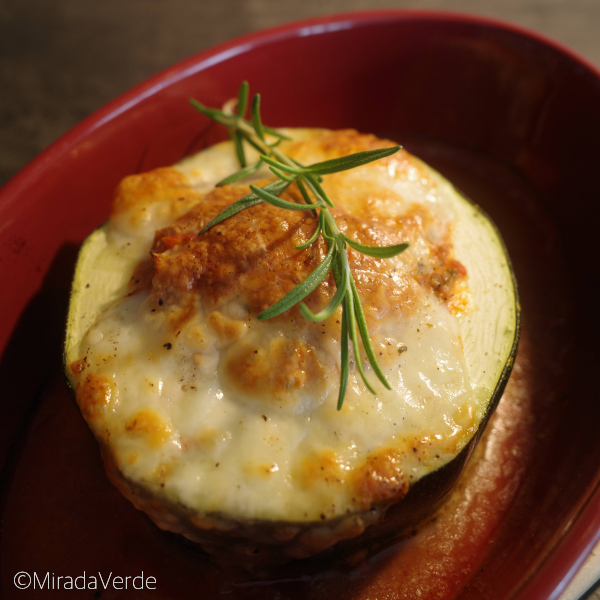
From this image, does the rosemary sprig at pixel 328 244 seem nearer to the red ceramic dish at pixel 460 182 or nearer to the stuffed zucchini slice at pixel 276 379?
the stuffed zucchini slice at pixel 276 379

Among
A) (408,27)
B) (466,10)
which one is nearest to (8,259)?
(408,27)

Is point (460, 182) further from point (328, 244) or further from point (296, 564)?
point (296, 564)

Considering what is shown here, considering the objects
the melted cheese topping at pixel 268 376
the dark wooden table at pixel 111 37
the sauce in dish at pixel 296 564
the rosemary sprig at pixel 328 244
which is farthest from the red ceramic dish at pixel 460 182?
the dark wooden table at pixel 111 37

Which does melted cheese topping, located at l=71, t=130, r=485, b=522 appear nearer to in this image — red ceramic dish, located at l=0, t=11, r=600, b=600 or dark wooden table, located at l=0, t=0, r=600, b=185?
red ceramic dish, located at l=0, t=11, r=600, b=600

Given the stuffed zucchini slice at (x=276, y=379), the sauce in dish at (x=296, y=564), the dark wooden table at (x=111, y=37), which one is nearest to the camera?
the stuffed zucchini slice at (x=276, y=379)

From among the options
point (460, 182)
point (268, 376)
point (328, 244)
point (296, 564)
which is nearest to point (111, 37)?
point (460, 182)
